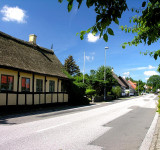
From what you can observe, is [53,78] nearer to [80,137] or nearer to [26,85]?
[26,85]

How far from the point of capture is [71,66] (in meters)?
65.4

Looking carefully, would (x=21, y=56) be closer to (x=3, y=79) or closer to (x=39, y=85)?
(x=39, y=85)

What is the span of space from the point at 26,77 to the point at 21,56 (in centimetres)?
234

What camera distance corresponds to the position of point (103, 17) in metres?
2.59

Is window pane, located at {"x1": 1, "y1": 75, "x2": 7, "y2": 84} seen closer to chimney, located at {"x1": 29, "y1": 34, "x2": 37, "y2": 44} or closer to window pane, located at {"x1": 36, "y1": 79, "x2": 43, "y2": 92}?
window pane, located at {"x1": 36, "y1": 79, "x2": 43, "y2": 92}

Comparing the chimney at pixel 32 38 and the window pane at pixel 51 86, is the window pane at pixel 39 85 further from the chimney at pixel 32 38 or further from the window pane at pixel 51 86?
the chimney at pixel 32 38

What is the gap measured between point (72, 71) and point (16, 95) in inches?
2052

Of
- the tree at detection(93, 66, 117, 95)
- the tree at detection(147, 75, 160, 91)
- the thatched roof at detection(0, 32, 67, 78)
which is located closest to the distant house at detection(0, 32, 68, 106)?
the thatched roof at detection(0, 32, 67, 78)

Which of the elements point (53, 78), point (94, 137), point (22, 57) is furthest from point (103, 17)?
point (53, 78)

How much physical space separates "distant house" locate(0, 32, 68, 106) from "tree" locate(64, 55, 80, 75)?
43160 mm

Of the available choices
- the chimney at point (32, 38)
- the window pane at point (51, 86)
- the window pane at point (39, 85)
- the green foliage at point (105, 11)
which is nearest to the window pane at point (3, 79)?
the window pane at point (39, 85)

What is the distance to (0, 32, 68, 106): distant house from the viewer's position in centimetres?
1320

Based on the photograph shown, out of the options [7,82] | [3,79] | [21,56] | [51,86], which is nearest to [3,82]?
[3,79]

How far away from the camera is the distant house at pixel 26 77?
13.2 m
